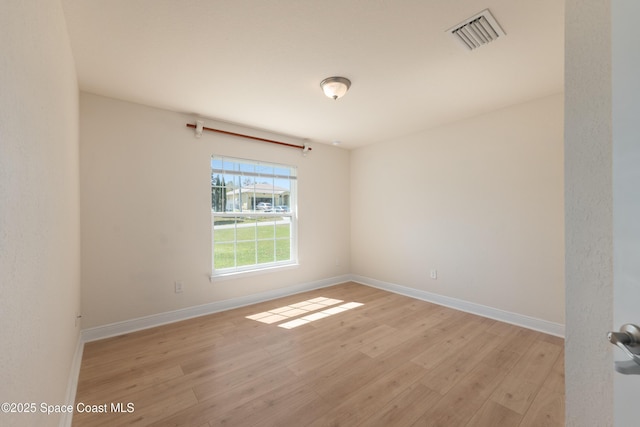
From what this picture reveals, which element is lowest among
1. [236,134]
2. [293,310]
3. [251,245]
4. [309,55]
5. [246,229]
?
[293,310]

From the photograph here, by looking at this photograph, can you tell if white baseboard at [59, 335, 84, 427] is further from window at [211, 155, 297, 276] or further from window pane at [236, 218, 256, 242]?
window pane at [236, 218, 256, 242]

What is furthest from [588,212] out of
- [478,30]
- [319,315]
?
[319,315]

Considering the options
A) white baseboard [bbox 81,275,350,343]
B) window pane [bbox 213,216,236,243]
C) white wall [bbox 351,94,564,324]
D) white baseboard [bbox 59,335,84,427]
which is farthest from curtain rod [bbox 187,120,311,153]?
white baseboard [bbox 59,335,84,427]

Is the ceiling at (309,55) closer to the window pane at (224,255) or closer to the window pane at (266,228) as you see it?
the window pane at (266,228)

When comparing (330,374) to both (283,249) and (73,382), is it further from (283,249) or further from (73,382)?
(283,249)

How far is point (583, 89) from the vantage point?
0.93 metres

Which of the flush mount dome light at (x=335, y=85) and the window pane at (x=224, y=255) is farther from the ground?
the flush mount dome light at (x=335, y=85)

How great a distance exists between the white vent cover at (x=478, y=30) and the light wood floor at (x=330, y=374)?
98.8 inches

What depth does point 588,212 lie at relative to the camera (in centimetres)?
91

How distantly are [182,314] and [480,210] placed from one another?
3.88m

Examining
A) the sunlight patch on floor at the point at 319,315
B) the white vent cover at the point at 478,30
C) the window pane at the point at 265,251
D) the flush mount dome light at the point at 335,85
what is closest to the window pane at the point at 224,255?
the window pane at the point at 265,251

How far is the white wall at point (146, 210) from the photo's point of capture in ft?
8.51

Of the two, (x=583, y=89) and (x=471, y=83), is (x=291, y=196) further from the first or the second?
(x=583, y=89)

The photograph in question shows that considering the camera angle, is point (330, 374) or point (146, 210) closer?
point (330, 374)
